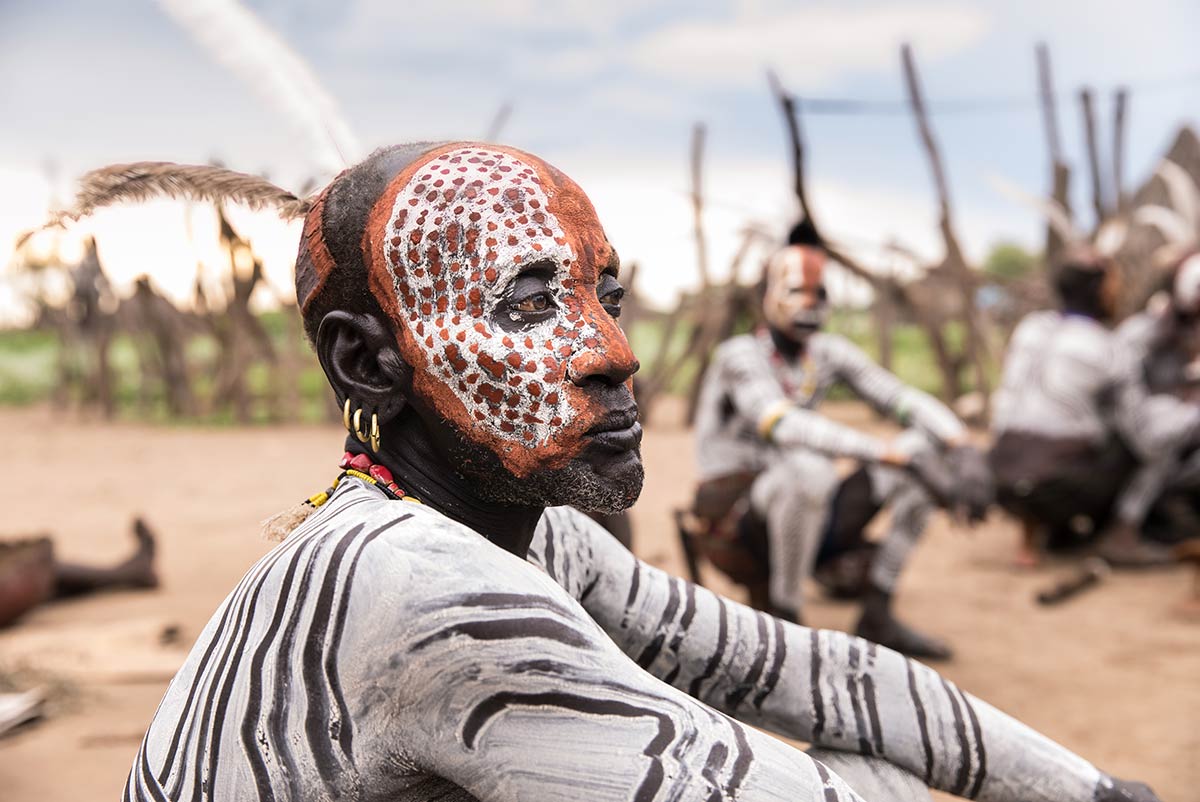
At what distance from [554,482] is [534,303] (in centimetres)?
24

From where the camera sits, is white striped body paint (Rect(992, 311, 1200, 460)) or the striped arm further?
white striped body paint (Rect(992, 311, 1200, 460))

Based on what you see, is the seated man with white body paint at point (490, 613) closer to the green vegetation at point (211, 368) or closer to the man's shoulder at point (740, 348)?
the man's shoulder at point (740, 348)

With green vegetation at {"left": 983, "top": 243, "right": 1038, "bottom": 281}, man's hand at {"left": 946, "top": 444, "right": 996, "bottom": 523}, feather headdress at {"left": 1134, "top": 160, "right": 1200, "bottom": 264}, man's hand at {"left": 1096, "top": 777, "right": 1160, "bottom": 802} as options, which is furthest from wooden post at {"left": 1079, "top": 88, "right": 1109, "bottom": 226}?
green vegetation at {"left": 983, "top": 243, "right": 1038, "bottom": 281}

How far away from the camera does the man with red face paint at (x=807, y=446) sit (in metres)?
5.18

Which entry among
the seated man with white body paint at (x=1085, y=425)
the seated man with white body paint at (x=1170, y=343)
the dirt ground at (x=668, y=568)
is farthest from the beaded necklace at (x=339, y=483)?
the seated man with white body paint at (x=1170, y=343)

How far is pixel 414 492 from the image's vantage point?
1.66 metres

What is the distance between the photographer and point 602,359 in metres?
1.57

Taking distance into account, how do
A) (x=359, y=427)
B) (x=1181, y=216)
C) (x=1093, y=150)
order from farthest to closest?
(x=1093, y=150) → (x=1181, y=216) → (x=359, y=427)

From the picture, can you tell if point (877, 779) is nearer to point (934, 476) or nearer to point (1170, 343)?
point (934, 476)

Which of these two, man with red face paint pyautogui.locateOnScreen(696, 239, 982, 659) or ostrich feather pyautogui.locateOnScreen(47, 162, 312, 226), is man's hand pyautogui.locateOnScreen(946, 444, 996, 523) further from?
ostrich feather pyautogui.locateOnScreen(47, 162, 312, 226)

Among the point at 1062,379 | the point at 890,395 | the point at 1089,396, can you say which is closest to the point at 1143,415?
the point at 1089,396

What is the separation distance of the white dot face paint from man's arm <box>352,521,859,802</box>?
260mm

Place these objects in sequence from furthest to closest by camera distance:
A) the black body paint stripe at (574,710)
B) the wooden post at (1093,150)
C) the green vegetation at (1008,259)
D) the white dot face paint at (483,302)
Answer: the green vegetation at (1008,259), the wooden post at (1093,150), the white dot face paint at (483,302), the black body paint stripe at (574,710)

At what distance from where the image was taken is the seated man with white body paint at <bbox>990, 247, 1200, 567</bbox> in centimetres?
737
